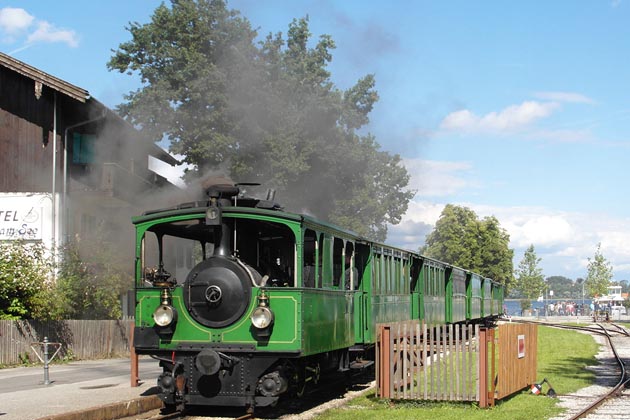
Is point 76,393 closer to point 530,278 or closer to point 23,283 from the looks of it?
point 23,283

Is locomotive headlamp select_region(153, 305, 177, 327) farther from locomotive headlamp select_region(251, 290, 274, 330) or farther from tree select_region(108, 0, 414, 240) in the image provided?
tree select_region(108, 0, 414, 240)

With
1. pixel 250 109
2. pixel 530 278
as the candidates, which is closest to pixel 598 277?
pixel 530 278

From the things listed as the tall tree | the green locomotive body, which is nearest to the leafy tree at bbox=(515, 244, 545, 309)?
the tall tree

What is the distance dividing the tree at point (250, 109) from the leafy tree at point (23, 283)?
11.7m

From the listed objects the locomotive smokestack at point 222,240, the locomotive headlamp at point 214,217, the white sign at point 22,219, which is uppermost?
the white sign at point 22,219

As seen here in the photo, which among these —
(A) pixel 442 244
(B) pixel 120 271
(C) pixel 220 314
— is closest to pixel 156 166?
(B) pixel 120 271

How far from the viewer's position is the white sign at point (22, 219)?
78.4 ft

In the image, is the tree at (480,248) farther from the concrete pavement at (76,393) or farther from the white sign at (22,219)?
the concrete pavement at (76,393)

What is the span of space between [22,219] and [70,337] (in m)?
4.37

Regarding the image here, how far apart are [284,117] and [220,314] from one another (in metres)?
20.5

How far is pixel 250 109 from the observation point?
3111 cm

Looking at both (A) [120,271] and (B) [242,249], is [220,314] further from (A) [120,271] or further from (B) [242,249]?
(A) [120,271]

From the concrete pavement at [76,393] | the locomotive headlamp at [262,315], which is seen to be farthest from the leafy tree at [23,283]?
the locomotive headlamp at [262,315]

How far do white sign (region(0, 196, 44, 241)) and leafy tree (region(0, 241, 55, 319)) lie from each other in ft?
8.18
